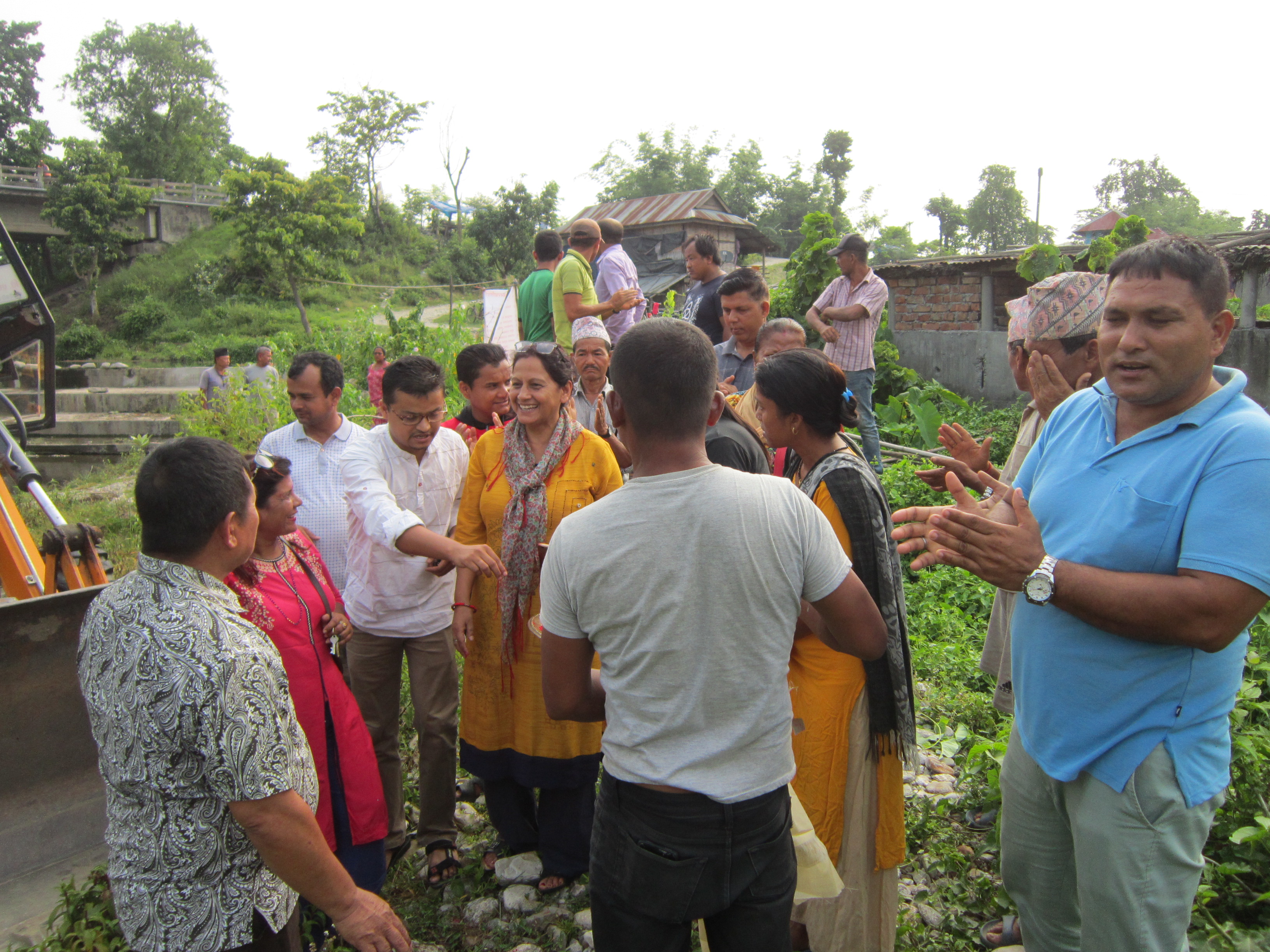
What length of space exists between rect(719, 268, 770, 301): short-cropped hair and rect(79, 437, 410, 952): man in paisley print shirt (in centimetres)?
314

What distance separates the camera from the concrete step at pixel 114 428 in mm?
18078

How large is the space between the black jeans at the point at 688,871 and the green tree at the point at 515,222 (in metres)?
32.2

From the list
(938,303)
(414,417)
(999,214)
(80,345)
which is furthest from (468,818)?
(999,214)

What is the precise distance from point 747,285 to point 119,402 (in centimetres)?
2242

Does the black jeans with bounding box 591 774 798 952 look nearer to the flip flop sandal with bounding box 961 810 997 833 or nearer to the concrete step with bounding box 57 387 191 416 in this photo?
the flip flop sandal with bounding box 961 810 997 833

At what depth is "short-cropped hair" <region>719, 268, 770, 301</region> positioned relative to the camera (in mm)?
4367

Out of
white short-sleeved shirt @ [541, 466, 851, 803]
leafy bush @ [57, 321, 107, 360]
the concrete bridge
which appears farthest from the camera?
the concrete bridge

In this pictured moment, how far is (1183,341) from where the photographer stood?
1767 mm

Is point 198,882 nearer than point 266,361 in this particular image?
Yes

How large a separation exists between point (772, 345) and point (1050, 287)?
4.80 feet

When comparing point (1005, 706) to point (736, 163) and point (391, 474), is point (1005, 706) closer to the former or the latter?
point (391, 474)

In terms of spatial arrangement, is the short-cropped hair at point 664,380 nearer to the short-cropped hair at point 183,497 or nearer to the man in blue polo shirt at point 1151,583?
the man in blue polo shirt at point 1151,583

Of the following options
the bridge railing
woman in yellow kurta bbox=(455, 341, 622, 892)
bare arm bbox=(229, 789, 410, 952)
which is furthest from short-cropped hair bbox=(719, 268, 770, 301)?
the bridge railing

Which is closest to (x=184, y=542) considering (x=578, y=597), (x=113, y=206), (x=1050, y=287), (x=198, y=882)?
(x=198, y=882)
